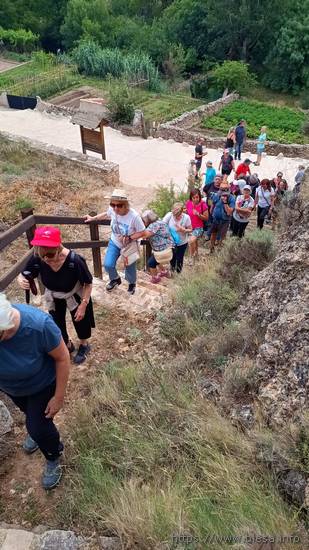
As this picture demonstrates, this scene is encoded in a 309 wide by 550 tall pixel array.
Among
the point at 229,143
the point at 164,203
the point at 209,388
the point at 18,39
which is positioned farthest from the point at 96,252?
the point at 18,39

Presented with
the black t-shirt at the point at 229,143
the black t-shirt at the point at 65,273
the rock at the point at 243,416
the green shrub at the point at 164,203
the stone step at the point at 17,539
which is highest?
the black t-shirt at the point at 65,273

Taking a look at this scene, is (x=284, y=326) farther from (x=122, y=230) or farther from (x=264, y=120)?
(x=264, y=120)

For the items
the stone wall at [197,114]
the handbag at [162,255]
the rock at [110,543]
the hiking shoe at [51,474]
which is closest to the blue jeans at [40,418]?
the hiking shoe at [51,474]

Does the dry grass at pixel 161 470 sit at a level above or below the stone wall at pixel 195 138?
above

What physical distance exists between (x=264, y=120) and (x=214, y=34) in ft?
59.6

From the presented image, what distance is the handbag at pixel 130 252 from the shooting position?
5.37m

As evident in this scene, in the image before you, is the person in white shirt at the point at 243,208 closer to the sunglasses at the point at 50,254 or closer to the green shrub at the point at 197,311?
the green shrub at the point at 197,311

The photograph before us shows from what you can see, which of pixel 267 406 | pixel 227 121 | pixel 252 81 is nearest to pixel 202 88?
pixel 252 81

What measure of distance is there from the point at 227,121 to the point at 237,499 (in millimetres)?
22313

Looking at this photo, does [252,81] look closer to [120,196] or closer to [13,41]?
[13,41]

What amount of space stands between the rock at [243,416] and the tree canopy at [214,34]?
33.8 meters

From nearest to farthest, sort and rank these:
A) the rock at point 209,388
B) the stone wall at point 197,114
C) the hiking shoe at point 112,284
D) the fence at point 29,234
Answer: the rock at point 209,388 → the fence at point 29,234 → the hiking shoe at point 112,284 → the stone wall at point 197,114

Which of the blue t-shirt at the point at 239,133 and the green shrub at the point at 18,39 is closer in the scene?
the blue t-shirt at the point at 239,133

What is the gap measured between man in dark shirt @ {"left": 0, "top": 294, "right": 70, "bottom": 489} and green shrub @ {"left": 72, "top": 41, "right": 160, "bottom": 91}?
1038 inches
